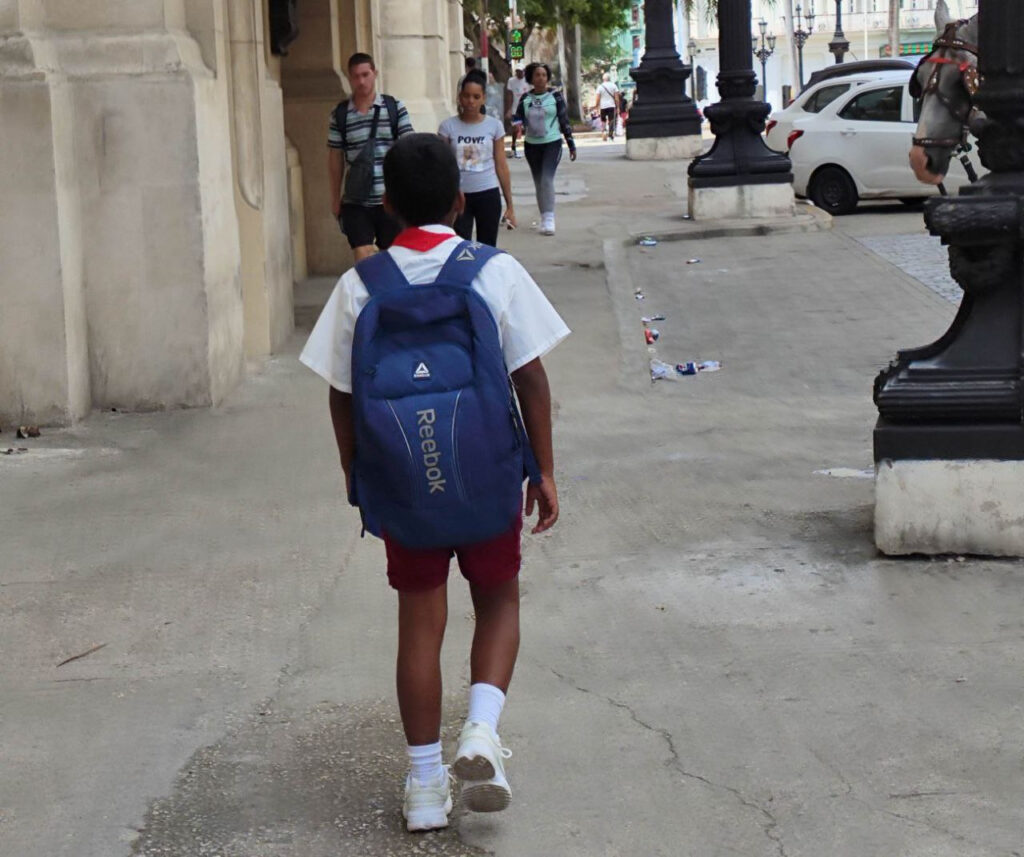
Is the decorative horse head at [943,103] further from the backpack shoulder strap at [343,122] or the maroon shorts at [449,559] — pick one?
the maroon shorts at [449,559]

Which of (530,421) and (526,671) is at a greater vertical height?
(530,421)

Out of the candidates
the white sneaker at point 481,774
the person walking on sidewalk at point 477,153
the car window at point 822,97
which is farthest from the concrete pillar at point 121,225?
the car window at point 822,97

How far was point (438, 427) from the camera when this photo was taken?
12.2 ft

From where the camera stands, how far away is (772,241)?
1745cm

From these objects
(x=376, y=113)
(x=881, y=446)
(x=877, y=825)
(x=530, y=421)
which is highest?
(x=376, y=113)

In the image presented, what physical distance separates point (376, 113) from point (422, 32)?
9.41 metres

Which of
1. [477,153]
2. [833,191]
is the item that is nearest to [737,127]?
[833,191]

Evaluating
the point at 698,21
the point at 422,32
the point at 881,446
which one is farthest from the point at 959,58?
the point at 698,21

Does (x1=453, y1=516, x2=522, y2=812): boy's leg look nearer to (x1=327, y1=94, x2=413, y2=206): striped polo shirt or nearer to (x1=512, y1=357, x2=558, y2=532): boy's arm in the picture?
(x1=512, y1=357, x2=558, y2=532): boy's arm

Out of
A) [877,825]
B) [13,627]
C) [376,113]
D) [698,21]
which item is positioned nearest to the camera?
[877,825]

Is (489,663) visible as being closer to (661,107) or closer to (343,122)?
(343,122)

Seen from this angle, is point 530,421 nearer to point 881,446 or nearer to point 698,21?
point 881,446

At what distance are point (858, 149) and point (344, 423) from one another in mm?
18174

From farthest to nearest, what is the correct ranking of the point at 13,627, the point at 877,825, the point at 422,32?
the point at 422,32, the point at 13,627, the point at 877,825
